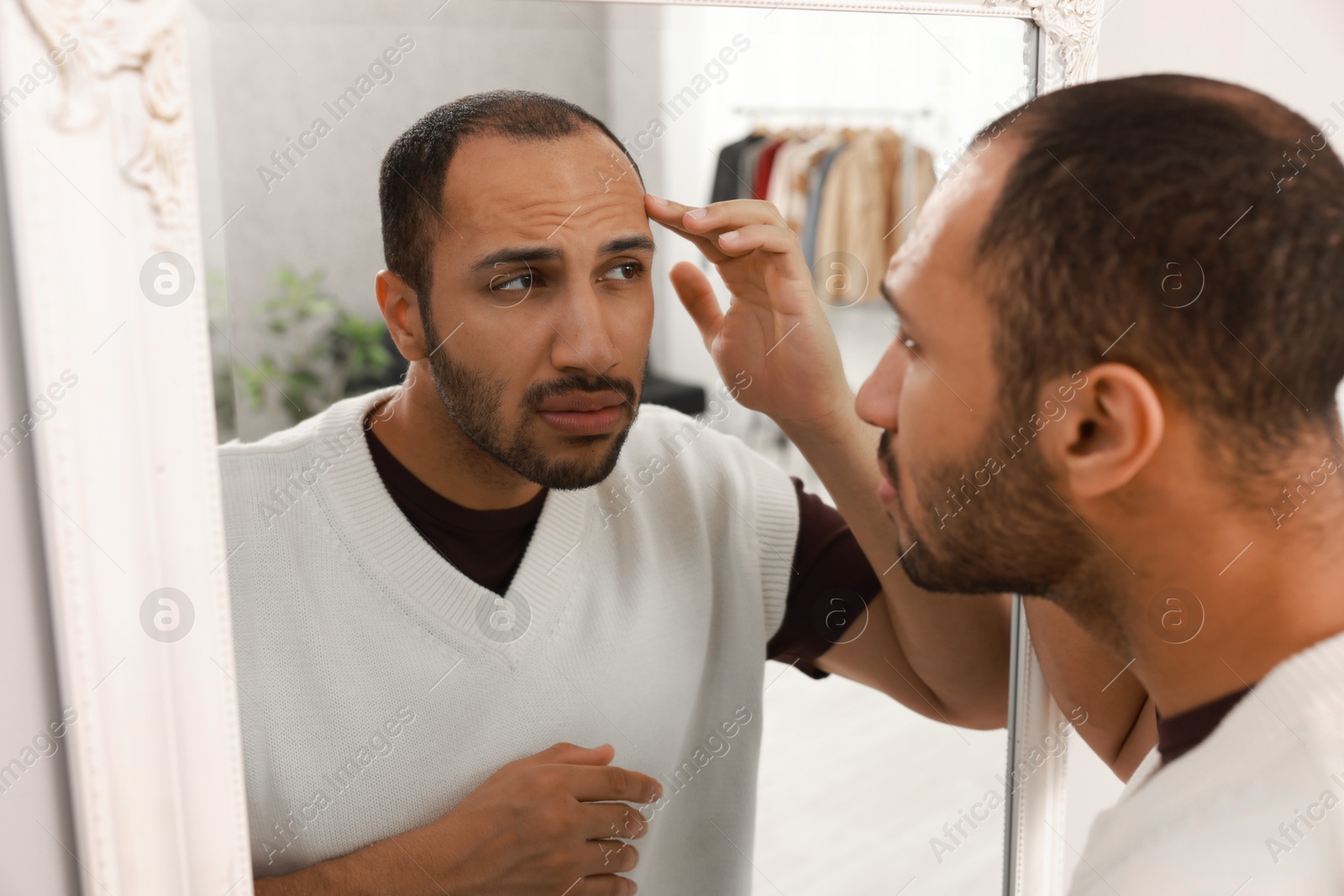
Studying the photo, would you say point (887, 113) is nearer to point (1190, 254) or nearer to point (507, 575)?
point (1190, 254)

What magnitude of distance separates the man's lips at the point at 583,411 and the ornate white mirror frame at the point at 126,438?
25 cm

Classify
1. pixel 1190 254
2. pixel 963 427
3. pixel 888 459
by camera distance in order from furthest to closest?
pixel 888 459, pixel 963 427, pixel 1190 254

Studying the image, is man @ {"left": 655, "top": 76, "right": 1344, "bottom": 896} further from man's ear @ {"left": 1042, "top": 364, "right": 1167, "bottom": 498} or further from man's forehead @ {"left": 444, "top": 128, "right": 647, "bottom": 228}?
man's forehead @ {"left": 444, "top": 128, "right": 647, "bottom": 228}

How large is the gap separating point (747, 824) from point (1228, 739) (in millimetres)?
410

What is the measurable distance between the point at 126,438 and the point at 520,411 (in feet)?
0.92

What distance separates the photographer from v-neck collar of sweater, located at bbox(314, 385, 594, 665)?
78 cm

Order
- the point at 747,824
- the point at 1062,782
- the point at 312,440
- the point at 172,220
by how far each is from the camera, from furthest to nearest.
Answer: the point at 1062,782, the point at 747,824, the point at 312,440, the point at 172,220

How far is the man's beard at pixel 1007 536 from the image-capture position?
74 cm

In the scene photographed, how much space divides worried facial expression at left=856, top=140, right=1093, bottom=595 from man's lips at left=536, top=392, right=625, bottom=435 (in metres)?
0.22

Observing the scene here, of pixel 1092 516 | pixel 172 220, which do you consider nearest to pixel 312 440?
pixel 172 220

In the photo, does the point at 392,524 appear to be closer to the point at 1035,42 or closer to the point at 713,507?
the point at 713,507

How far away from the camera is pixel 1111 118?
2.25ft

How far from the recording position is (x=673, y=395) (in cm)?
87

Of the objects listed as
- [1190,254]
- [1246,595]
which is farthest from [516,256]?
[1246,595]
